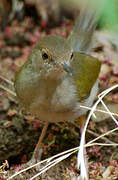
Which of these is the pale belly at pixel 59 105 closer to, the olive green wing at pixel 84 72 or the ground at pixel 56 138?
the olive green wing at pixel 84 72

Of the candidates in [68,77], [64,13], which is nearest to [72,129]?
[68,77]

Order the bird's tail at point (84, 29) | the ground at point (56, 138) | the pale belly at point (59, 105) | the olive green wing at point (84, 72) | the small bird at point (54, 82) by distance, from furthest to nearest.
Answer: the bird's tail at point (84, 29), the ground at point (56, 138), the olive green wing at point (84, 72), the pale belly at point (59, 105), the small bird at point (54, 82)

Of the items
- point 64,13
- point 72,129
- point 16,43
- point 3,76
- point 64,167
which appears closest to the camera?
point 64,167

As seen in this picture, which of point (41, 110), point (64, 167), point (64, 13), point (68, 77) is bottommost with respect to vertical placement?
point (64, 167)

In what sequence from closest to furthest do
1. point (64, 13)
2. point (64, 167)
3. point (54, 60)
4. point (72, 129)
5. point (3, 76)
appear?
1. point (54, 60)
2. point (64, 167)
3. point (72, 129)
4. point (3, 76)
5. point (64, 13)

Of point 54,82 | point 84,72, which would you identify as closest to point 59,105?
point 54,82

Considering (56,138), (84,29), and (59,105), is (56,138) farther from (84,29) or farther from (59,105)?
(84,29)

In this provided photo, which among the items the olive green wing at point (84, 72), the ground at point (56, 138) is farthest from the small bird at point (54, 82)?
the ground at point (56, 138)

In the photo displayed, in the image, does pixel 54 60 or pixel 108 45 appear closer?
pixel 54 60

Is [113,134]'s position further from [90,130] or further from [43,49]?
[43,49]
